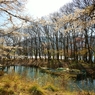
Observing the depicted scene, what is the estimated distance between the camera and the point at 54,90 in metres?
8.50

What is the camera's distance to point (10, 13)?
10414mm

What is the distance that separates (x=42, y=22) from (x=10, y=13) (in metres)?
1.69

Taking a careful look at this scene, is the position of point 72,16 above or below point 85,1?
below

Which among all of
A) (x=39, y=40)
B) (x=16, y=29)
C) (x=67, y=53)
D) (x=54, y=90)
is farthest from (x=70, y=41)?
(x=54, y=90)

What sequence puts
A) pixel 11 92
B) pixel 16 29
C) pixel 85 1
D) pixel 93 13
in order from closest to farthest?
pixel 11 92
pixel 93 13
pixel 16 29
pixel 85 1

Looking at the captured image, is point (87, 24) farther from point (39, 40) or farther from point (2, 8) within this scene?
point (39, 40)

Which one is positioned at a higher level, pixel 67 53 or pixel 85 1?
pixel 85 1

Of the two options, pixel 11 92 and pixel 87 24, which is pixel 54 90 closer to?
pixel 11 92

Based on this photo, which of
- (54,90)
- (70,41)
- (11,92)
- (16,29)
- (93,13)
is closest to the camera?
(11,92)

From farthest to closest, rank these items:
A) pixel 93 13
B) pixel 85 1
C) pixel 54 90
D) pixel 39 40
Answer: pixel 39 40
pixel 85 1
pixel 93 13
pixel 54 90

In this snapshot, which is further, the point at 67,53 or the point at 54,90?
the point at 67,53

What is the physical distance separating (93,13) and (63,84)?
3.89 m

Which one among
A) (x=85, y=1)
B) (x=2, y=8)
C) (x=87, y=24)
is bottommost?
(x=87, y=24)

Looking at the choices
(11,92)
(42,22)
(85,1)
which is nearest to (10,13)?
(42,22)
